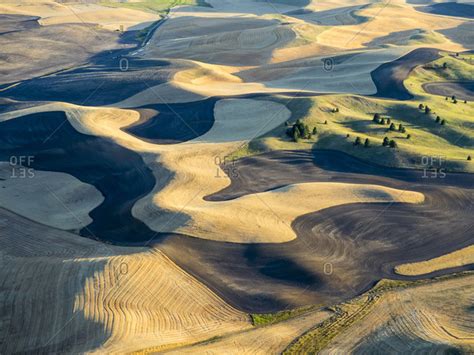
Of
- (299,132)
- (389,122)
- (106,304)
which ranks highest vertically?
(389,122)

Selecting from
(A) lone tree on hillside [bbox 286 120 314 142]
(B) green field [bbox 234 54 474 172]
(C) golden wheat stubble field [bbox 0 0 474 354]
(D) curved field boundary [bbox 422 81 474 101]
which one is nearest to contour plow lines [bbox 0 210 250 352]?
(C) golden wheat stubble field [bbox 0 0 474 354]

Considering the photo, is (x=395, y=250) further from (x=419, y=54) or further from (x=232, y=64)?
(x=232, y=64)

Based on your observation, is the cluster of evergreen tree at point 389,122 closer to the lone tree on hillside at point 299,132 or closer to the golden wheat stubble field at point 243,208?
the golden wheat stubble field at point 243,208

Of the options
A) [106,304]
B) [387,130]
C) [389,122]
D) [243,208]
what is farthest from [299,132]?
[106,304]

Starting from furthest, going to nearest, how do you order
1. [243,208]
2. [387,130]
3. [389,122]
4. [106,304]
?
[389,122] < [387,130] < [243,208] < [106,304]

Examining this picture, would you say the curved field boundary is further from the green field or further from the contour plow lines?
the contour plow lines

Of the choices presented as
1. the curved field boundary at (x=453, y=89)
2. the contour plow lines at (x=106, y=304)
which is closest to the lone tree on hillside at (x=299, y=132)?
the curved field boundary at (x=453, y=89)

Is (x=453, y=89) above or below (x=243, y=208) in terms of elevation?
above

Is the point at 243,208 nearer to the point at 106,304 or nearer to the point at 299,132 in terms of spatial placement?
the point at 106,304

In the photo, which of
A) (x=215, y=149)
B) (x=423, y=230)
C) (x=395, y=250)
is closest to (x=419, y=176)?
(x=423, y=230)
